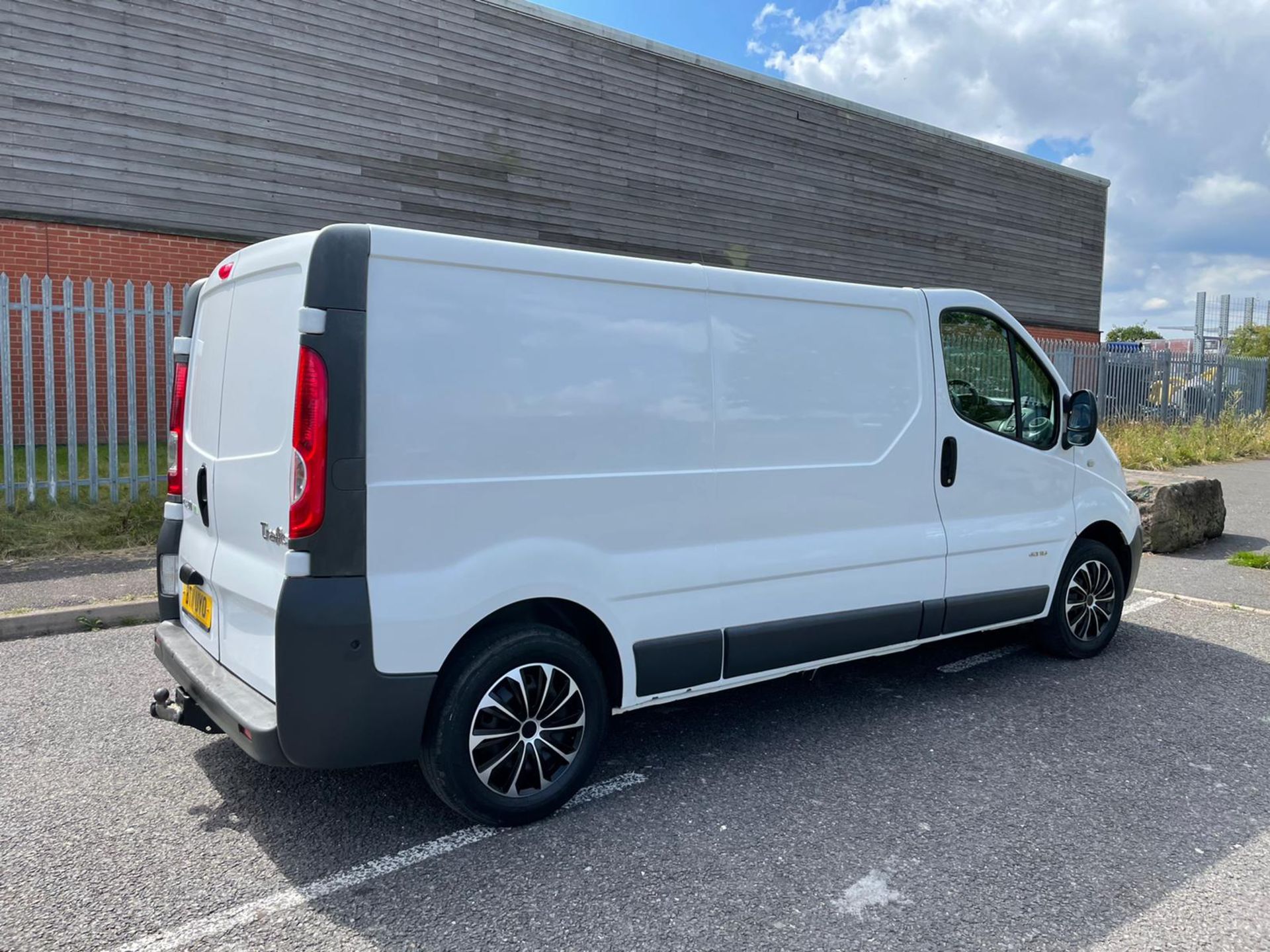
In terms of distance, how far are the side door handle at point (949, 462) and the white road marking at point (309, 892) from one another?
2.20 m

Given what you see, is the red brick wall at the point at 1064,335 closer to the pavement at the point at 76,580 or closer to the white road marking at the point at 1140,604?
the white road marking at the point at 1140,604

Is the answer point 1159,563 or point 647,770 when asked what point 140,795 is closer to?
point 647,770

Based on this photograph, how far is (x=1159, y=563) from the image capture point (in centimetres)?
827

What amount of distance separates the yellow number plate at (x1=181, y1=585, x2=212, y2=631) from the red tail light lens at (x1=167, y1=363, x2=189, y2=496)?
0.44 meters

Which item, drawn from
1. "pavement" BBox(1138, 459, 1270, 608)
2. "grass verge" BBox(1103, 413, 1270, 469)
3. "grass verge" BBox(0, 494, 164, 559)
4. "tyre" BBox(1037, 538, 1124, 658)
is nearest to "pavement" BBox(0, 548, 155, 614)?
"grass verge" BBox(0, 494, 164, 559)

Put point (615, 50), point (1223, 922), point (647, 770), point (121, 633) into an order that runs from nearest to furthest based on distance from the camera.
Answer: point (1223, 922) < point (647, 770) < point (121, 633) < point (615, 50)

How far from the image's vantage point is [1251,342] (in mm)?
37156

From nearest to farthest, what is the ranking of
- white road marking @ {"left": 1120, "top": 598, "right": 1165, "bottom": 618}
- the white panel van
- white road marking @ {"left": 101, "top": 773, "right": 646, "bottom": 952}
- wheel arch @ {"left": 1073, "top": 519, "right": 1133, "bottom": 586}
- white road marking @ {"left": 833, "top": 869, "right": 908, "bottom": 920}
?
white road marking @ {"left": 101, "top": 773, "right": 646, "bottom": 952}
white road marking @ {"left": 833, "top": 869, "right": 908, "bottom": 920}
the white panel van
wheel arch @ {"left": 1073, "top": 519, "right": 1133, "bottom": 586}
white road marking @ {"left": 1120, "top": 598, "right": 1165, "bottom": 618}

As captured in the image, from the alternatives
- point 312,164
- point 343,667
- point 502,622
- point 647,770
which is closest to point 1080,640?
point 647,770

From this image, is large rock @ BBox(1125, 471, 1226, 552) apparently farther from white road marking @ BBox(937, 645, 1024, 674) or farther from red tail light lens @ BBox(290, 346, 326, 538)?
red tail light lens @ BBox(290, 346, 326, 538)

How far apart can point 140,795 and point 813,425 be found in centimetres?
298

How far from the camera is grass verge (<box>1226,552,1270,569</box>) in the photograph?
321 inches

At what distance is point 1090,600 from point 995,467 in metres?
1.24

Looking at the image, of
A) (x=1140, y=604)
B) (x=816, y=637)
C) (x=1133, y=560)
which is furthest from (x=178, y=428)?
(x=1140, y=604)
